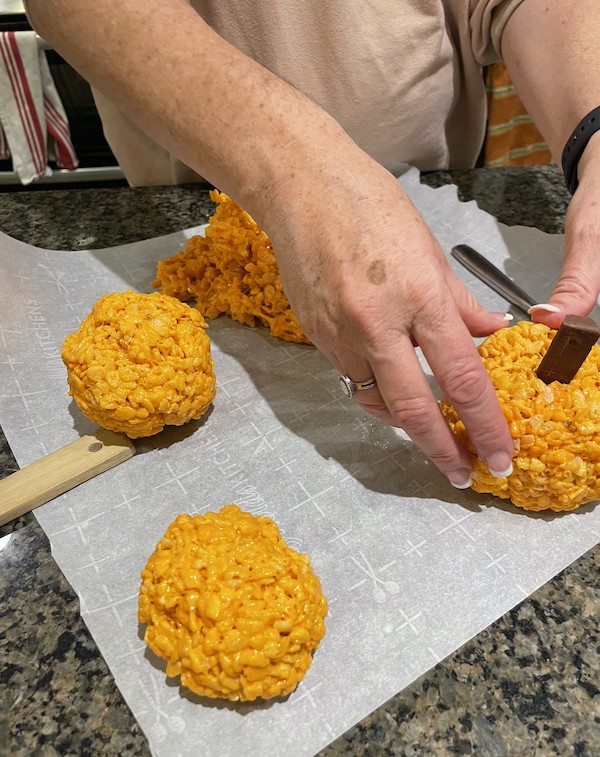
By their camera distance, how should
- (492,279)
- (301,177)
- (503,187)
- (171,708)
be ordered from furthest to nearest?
1. (503,187)
2. (492,279)
3. (301,177)
4. (171,708)

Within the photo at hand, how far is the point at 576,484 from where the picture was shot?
0.87 meters

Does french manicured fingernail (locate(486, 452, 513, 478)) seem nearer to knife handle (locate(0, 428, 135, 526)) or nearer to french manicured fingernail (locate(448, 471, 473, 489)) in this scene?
french manicured fingernail (locate(448, 471, 473, 489))

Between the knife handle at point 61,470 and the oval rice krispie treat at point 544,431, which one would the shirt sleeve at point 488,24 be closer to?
the oval rice krispie treat at point 544,431

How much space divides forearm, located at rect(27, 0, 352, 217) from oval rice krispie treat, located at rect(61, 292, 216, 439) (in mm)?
235

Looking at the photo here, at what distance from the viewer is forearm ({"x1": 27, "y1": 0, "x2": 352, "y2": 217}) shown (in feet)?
2.88

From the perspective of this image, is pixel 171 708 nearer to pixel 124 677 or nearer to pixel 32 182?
pixel 124 677

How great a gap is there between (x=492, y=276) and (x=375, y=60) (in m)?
0.49

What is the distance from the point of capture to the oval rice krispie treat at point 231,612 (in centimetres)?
71

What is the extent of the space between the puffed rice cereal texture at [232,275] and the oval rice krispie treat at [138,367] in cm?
20

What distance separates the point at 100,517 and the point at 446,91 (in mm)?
1144

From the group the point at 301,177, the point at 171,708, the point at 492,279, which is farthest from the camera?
the point at 492,279

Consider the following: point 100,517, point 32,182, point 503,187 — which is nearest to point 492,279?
point 503,187

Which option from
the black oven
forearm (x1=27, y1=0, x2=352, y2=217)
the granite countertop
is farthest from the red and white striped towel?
the granite countertop

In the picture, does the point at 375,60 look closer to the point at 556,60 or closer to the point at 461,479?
the point at 556,60
